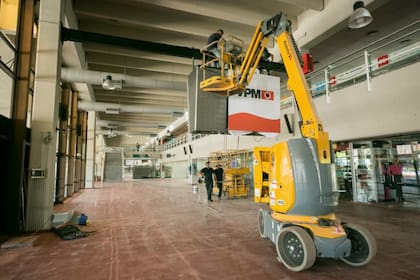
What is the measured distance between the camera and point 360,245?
3.08 m

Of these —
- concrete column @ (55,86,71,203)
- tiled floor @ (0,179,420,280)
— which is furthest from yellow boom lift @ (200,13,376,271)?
concrete column @ (55,86,71,203)

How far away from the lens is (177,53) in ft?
20.7

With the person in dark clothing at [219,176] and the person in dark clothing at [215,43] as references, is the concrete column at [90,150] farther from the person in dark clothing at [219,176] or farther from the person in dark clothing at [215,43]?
the person in dark clothing at [215,43]

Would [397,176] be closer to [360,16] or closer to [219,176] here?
[360,16]

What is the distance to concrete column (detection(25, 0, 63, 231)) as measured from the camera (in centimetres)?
492

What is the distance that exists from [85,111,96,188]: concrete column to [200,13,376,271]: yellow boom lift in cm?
1524

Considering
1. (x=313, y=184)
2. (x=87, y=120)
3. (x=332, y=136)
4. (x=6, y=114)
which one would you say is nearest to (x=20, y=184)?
(x=6, y=114)

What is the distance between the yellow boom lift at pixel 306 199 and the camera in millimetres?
2859

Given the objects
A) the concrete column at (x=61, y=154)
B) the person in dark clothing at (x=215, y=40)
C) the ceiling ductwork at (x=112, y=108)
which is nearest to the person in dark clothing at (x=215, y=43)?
the person in dark clothing at (x=215, y=40)

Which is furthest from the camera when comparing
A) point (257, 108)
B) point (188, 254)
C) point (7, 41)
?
point (257, 108)

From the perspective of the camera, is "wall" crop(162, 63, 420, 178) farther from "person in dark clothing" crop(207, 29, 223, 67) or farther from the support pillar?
the support pillar

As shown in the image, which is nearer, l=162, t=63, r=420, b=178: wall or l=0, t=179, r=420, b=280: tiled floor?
l=0, t=179, r=420, b=280: tiled floor

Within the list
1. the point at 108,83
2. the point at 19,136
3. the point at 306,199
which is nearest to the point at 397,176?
the point at 306,199

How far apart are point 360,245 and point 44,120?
642 centimetres
